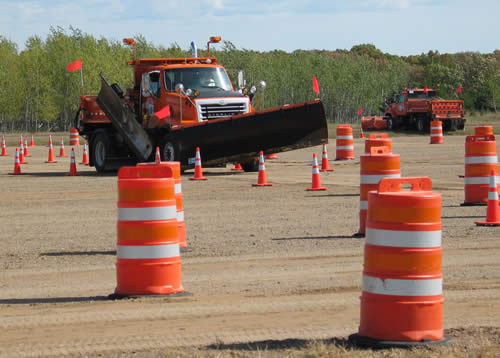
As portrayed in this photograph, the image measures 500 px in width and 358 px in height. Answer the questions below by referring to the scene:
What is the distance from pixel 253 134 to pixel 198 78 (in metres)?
2.65

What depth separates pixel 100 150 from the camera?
26.4m

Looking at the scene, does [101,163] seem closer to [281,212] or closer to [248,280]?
[281,212]

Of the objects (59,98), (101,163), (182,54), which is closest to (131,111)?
(101,163)

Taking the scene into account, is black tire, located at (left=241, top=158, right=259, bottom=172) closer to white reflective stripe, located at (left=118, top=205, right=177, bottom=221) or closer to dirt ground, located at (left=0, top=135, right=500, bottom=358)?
dirt ground, located at (left=0, top=135, right=500, bottom=358)

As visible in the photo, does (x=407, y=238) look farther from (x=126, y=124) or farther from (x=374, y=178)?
(x=126, y=124)

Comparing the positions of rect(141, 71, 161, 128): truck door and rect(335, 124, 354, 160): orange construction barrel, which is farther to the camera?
rect(335, 124, 354, 160): orange construction barrel

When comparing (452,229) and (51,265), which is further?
(452,229)

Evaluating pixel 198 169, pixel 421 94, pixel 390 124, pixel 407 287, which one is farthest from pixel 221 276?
pixel 390 124

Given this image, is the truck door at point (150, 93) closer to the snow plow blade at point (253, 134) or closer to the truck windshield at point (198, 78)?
the truck windshield at point (198, 78)

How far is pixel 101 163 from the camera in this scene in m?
26.4

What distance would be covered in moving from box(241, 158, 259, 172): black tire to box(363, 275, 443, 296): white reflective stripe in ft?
60.1

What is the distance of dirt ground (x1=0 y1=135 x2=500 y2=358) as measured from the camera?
687cm

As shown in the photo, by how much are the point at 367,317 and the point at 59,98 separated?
88647 mm

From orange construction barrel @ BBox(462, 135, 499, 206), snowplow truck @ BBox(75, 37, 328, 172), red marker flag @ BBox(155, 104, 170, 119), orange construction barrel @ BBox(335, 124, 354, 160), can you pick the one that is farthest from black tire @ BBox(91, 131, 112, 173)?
orange construction barrel @ BBox(462, 135, 499, 206)
